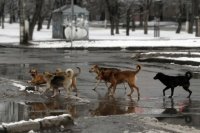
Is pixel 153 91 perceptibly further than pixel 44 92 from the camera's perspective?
Yes

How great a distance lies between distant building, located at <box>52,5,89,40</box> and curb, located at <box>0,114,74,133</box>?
32.1 meters

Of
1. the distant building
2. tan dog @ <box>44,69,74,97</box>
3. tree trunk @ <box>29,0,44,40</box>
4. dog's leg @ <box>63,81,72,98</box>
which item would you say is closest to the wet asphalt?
dog's leg @ <box>63,81,72,98</box>

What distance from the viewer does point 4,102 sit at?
40.5 feet

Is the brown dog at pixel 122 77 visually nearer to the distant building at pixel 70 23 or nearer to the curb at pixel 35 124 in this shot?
the curb at pixel 35 124

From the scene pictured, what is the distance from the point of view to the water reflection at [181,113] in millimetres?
10312

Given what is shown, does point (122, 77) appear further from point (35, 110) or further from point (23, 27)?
point (23, 27)

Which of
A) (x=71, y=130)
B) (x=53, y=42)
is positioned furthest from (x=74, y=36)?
(x=71, y=130)

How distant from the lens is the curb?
8.87 metres

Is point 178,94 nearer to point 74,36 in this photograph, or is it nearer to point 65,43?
point 65,43

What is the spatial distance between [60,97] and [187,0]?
2377 inches

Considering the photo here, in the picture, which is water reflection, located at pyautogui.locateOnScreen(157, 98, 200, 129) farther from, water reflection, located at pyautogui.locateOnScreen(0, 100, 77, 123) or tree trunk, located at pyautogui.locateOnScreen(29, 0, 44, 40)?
tree trunk, located at pyautogui.locateOnScreen(29, 0, 44, 40)

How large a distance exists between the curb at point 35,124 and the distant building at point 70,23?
32.1 m

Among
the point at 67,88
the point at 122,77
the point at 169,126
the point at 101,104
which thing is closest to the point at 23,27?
the point at 122,77

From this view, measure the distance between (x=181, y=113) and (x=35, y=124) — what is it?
343 cm
